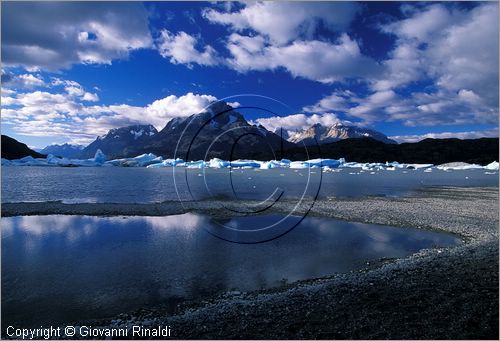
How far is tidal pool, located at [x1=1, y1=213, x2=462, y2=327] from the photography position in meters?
11.0

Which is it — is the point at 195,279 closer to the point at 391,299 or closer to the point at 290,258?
the point at 290,258

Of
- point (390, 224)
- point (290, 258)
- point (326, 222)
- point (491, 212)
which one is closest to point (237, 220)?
point (326, 222)

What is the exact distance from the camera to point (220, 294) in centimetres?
1138

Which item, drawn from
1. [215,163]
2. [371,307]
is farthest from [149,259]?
[215,163]

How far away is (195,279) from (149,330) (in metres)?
4.10

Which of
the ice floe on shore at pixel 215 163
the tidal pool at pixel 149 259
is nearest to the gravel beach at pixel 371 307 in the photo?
the tidal pool at pixel 149 259

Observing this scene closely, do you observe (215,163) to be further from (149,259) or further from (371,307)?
(371,307)

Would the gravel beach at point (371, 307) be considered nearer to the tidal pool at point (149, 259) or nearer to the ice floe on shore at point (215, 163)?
the tidal pool at point (149, 259)

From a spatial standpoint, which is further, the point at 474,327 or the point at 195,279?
the point at 195,279

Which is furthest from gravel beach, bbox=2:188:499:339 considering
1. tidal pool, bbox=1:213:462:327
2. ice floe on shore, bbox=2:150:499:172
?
ice floe on shore, bbox=2:150:499:172

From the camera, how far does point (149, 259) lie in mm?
A: 15367

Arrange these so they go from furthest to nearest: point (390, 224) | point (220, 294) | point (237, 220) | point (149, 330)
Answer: point (237, 220), point (390, 224), point (220, 294), point (149, 330)

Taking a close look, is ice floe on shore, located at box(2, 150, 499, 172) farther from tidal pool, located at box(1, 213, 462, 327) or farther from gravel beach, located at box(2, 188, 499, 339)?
gravel beach, located at box(2, 188, 499, 339)

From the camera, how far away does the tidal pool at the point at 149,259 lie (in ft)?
36.2
